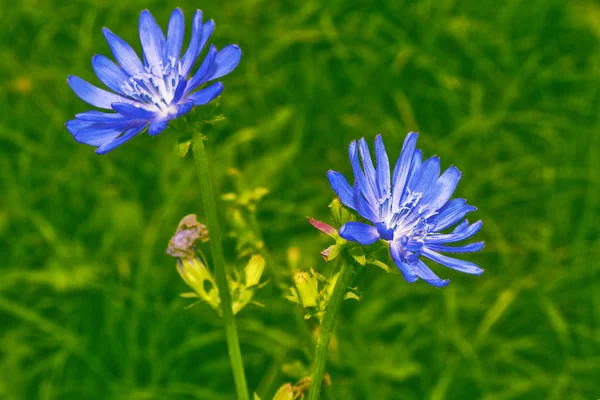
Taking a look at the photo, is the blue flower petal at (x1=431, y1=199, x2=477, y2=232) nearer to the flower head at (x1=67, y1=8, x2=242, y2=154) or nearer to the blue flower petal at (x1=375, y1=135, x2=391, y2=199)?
the blue flower petal at (x1=375, y1=135, x2=391, y2=199)

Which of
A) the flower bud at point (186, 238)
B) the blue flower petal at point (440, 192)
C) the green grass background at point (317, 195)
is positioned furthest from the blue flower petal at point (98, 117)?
the green grass background at point (317, 195)

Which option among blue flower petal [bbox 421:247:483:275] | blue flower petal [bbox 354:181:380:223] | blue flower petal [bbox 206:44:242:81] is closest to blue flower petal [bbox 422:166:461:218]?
blue flower petal [bbox 421:247:483:275]

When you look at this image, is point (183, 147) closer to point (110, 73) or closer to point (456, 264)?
point (110, 73)

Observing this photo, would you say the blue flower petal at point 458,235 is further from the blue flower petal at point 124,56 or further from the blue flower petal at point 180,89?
the blue flower petal at point 124,56

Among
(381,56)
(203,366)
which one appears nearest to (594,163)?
(381,56)

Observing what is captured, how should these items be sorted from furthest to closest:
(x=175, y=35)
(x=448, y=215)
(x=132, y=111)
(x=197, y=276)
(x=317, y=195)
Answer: (x=317, y=195), (x=197, y=276), (x=175, y=35), (x=448, y=215), (x=132, y=111)

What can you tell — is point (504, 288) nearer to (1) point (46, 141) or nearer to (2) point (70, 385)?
(2) point (70, 385)

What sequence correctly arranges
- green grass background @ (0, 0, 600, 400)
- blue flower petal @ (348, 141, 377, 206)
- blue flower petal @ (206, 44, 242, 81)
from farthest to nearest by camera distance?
green grass background @ (0, 0, 600, 400), blue flower petal @ (206, 44, 242, 81), blue flower petal @ (348, 141, 377, 206)

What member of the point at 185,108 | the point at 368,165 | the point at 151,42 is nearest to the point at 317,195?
the point at 151,42
